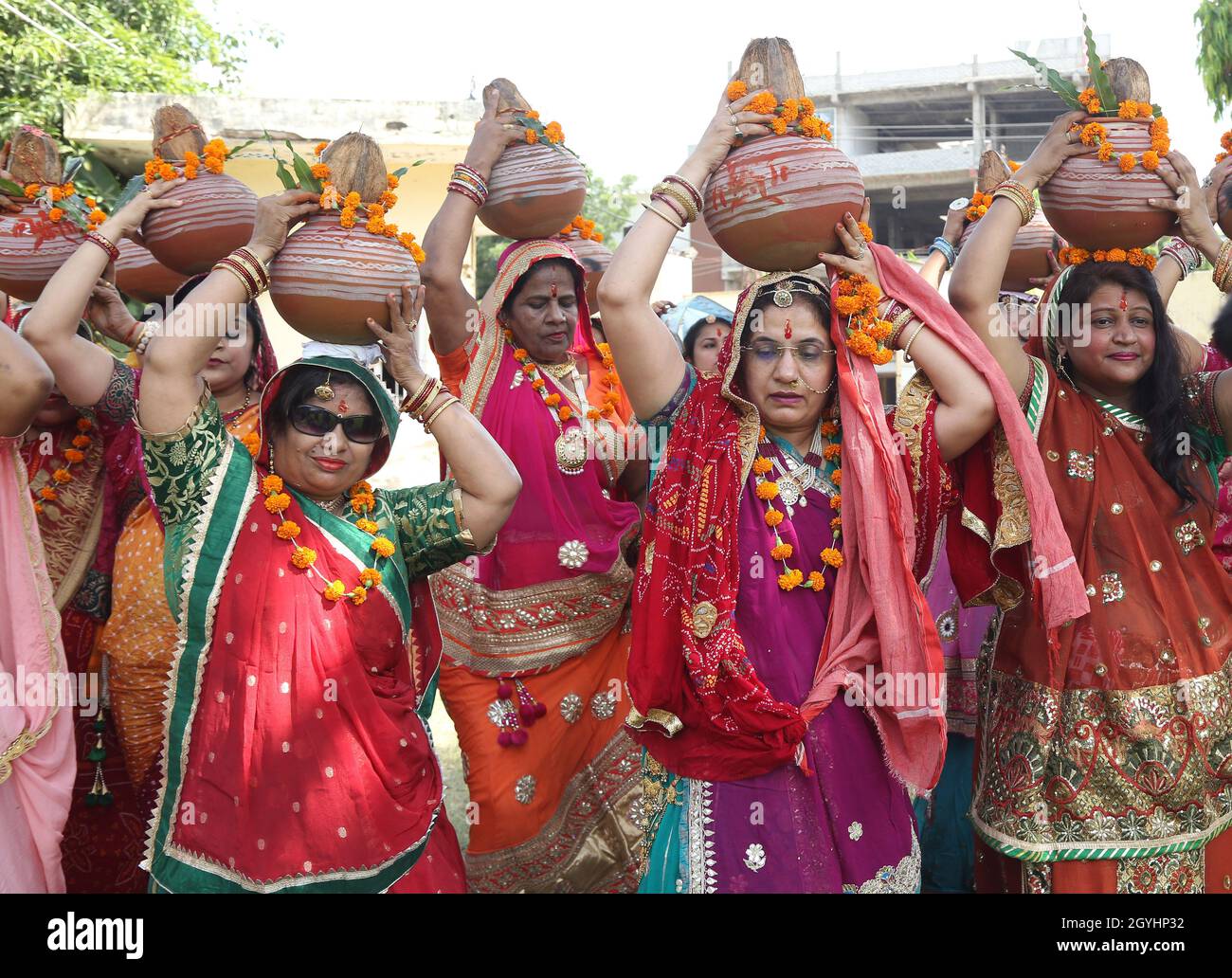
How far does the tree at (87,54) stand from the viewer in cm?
1386

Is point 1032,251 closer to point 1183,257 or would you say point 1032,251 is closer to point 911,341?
point 1183,257

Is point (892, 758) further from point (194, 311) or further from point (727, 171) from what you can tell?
point (194, 311)

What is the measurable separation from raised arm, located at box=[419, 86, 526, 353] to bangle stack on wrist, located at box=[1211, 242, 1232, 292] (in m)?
2.60

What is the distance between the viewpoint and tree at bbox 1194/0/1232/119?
11617 mm

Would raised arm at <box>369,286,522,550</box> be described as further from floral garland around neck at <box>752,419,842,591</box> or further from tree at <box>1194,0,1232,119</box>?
tree at <box>1194,0,1232,119</box>

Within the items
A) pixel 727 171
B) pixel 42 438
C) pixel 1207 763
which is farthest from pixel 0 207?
pixel 1207 763

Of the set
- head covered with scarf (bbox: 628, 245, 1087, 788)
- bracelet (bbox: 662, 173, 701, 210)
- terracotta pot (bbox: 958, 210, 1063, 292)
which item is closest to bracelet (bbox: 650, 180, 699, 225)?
bracelet (bbox: 662, 173, 701, 210)

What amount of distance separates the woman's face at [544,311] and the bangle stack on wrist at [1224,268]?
8.27 ft

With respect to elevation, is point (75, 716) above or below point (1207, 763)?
below

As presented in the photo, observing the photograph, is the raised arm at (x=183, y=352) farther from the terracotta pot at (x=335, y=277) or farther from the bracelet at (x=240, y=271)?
the terracotta pot at (x=335, y=277)

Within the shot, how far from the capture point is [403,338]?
3516 mm

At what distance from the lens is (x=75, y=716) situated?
4434 mm

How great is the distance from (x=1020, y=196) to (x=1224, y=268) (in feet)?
2.69
